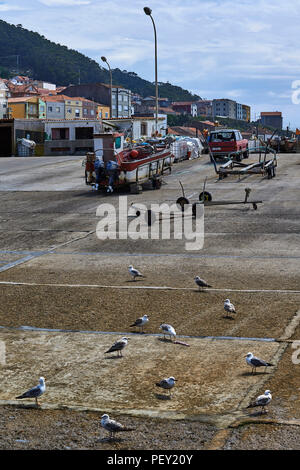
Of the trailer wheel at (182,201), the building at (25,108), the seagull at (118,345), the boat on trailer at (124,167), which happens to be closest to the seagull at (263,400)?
the seagull at (118,345)

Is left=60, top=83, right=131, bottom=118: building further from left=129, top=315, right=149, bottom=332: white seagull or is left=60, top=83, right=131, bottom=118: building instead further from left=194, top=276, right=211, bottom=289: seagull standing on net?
left=129, top=315, right=149, bottom=332: white seagull

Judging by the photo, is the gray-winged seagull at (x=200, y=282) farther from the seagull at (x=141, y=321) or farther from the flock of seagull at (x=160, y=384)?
the seagull at (x=141, y=321)

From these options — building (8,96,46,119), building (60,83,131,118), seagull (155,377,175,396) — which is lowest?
seagull (155,377,175,396)

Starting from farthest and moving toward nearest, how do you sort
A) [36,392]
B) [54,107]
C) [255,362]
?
1. [54,107]
2. [255,362]
3. [36,392]

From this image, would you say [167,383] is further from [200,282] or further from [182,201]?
[182,201]

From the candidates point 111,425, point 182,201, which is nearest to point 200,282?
point 111,425

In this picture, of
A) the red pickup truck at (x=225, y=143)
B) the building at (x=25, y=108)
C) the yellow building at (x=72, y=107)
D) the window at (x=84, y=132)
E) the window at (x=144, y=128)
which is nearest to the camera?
the red pickup truck at (x=225, y=143)

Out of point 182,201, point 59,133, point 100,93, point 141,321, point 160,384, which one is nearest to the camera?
point 160,384

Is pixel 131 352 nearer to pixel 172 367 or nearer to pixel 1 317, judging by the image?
pixel 172 367

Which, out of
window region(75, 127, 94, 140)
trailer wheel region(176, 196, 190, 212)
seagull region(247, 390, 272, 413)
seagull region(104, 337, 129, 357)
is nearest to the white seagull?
seagull region(104, 337, 129, 357)

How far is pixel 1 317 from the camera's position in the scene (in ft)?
40.0

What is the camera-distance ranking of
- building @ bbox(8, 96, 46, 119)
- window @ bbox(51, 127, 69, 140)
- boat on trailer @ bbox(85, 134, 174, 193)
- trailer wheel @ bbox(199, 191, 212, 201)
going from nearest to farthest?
1. trailer wheel @ bbox(199, 191, 212, 201)
2. boat on trailer @ bbox(85, 134, 174, 193)
3. window @ bbox(51, 127, 69, 140)
4. building @ bbox(8, 96, 46, 119)

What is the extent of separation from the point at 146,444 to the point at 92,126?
45640 mm
